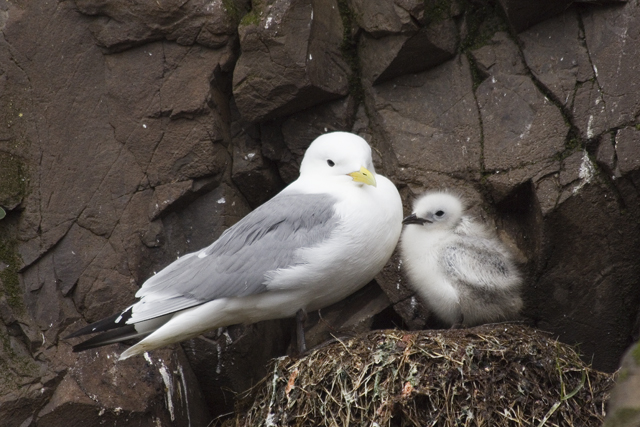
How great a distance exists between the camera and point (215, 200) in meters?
5.53

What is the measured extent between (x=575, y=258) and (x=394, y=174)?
1.29 meters

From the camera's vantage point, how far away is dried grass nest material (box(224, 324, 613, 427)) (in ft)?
13.8

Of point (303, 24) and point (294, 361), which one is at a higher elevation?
point (303, 24)

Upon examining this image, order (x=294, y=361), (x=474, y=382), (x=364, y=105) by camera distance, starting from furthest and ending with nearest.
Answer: (x=364, y=105) → (x=294, y=361) → (x=474, y=382)

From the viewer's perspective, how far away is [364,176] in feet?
15.4

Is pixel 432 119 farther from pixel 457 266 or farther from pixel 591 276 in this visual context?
pixel 591 276

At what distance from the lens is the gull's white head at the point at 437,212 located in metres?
5.04

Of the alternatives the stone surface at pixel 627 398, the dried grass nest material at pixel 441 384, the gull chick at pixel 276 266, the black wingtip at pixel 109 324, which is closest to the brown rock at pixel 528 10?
the gull chick at pixel 276 266

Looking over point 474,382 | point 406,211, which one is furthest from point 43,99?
point 474,382

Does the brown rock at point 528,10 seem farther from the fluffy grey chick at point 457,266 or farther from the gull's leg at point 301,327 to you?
the gull's leg at point 301,327

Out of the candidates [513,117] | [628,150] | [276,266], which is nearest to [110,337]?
[276,266]

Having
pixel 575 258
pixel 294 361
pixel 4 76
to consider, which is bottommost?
pixel 575 258

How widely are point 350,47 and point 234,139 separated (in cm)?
103

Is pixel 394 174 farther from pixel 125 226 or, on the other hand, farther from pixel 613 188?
pixel 125 226
